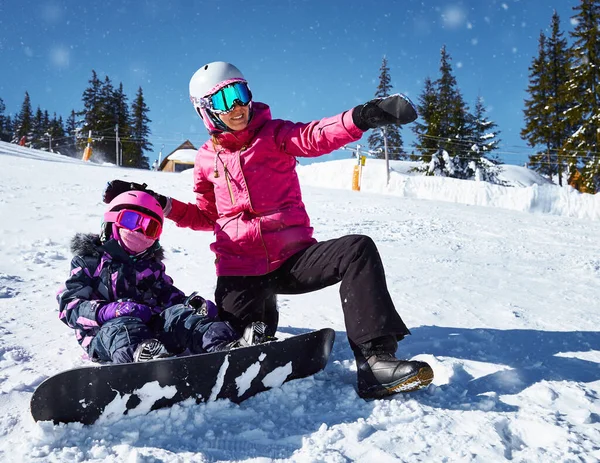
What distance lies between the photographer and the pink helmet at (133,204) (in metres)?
2.72

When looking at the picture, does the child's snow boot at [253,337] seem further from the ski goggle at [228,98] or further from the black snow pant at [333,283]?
the ski goggle at [228,98]

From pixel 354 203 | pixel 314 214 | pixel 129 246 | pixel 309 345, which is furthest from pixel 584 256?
pixel 129 246

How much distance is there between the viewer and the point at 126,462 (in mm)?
1459

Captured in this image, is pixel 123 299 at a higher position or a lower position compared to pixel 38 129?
lower

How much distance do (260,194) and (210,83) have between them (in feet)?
2.49

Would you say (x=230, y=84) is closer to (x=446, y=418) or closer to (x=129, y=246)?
(x=129, y=246)

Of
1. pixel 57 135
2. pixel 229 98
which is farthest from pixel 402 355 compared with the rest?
pixel 57 135

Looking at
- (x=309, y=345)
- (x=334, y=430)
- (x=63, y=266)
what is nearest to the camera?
(x=334, y=430)

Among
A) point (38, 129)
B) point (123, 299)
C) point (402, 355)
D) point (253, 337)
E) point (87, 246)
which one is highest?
point (38, 129)

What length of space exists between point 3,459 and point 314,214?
740cm

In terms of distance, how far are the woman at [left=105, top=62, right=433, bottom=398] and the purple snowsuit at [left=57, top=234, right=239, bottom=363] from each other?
0.34m

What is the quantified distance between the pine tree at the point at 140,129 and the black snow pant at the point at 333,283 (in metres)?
49.5

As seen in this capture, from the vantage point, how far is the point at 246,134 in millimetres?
2713

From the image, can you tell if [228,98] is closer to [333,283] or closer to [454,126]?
[333,283]
